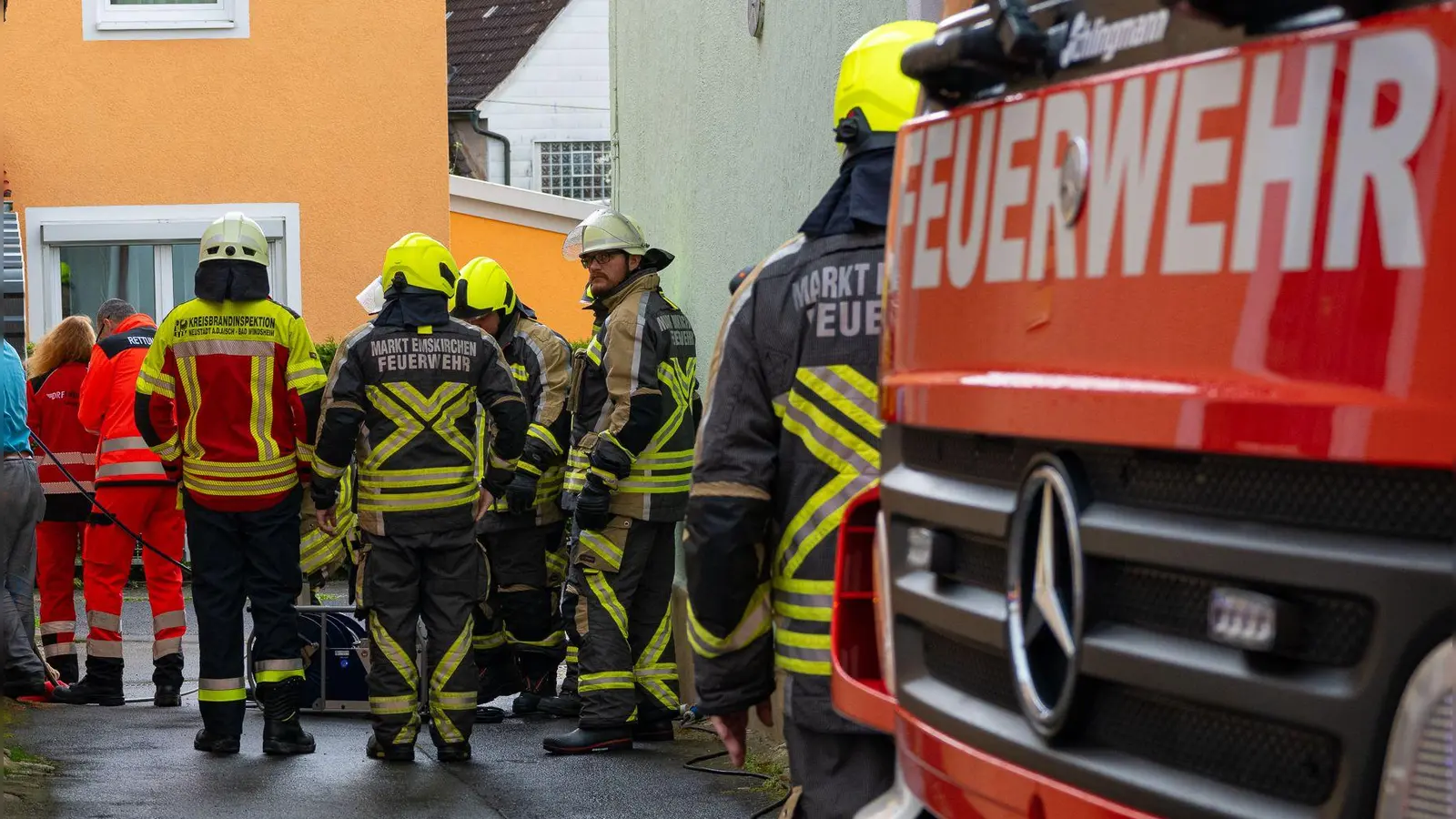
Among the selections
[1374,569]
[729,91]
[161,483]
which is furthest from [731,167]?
[1374,569]

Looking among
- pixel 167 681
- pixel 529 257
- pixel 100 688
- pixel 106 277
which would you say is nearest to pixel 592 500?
pixel 167 681

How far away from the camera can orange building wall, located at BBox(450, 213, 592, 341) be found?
22.6m

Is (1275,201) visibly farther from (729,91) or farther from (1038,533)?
(729,91)

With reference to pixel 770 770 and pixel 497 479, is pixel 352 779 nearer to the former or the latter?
pixel 497 479

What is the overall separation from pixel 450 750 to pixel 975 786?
585cm

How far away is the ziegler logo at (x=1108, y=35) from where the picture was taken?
2248 mm

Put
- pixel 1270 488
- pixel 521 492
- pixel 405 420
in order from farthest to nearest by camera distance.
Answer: pixel 521 492 → pixel 405 420 → pixel 1270 488

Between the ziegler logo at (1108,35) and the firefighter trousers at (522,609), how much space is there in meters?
7.31

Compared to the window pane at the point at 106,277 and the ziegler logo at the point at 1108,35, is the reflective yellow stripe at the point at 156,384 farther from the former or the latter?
the window pane at the point at 106,277

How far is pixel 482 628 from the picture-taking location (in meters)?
9.66

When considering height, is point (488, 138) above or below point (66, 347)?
above

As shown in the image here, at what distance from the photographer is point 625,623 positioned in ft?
27.6

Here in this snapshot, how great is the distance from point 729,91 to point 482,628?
112 inches


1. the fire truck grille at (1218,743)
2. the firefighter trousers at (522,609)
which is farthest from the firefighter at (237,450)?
the fire truck grille at (1218,743)
